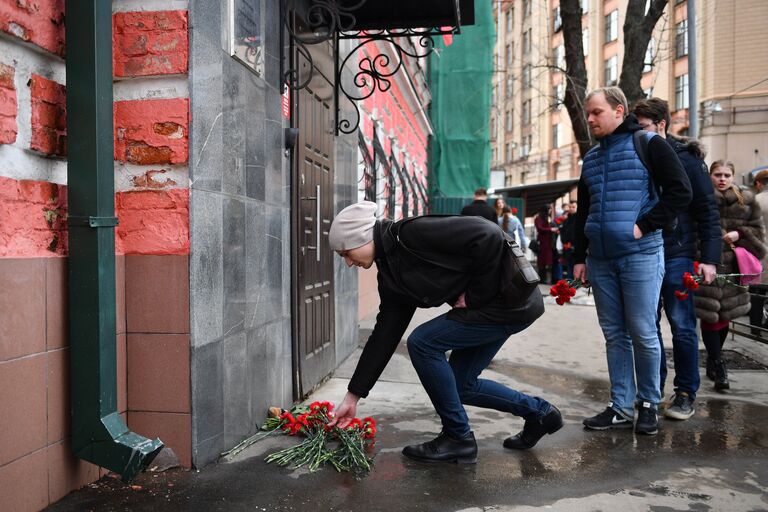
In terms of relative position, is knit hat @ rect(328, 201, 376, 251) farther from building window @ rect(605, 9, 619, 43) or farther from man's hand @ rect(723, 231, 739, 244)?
building window @ rect(605, 9, 619, 43)

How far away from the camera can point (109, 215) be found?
3078mm

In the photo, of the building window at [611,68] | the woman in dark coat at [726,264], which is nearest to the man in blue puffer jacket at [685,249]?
the woman in dark coat at [726,264]

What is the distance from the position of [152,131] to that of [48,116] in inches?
20.5

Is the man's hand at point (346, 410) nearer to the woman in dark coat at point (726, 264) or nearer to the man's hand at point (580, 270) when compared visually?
the man's hand at point (580, 270)

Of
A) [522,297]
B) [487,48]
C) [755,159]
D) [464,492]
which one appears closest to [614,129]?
[522,297]

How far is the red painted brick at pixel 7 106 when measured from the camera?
2711 millimetres

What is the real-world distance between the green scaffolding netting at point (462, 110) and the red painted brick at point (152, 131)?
17.7 metres

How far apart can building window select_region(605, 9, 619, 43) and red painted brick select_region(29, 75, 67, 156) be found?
139 feet

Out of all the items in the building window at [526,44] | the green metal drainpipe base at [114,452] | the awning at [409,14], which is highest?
the building window at [526,44]

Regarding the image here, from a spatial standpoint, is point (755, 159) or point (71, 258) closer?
point (71, 258)

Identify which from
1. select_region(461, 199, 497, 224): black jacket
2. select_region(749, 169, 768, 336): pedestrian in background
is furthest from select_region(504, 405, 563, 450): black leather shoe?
select_region(461, 199, 497, 224): black jacket

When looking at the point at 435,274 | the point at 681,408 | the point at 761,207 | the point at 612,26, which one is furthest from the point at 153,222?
the point at 612,26

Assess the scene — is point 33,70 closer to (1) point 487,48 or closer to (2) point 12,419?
(2) point 12,419

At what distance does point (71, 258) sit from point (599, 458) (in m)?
2.84
